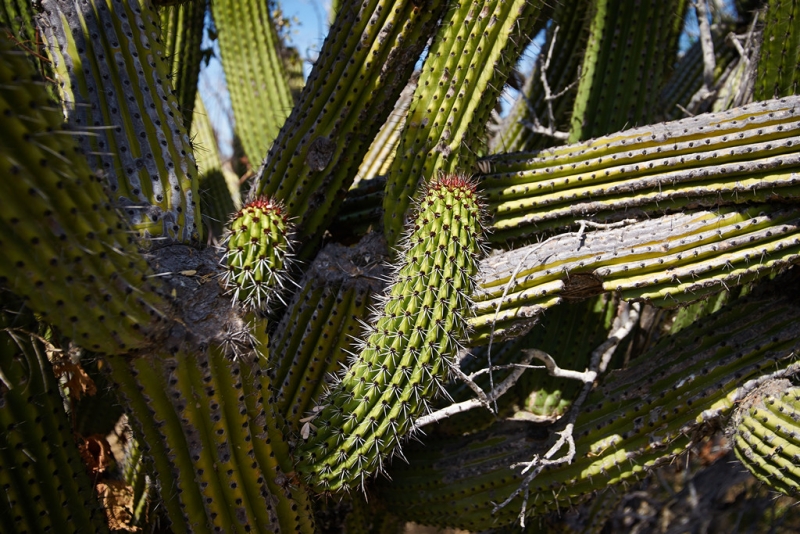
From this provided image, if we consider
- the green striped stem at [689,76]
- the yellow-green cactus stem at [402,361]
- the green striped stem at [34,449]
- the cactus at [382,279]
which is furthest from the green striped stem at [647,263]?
the green striped stem at [689,76]

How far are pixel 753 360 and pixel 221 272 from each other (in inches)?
77.1

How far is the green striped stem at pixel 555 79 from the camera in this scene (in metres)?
3.76

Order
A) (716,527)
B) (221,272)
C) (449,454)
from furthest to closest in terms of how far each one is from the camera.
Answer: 1. (716,527)
2. (449,454)
3. (221,272)

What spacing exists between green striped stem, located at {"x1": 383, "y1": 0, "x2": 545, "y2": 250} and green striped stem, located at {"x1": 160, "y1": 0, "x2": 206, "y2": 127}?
1549 mm

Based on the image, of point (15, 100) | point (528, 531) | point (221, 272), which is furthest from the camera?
point (528, 531)

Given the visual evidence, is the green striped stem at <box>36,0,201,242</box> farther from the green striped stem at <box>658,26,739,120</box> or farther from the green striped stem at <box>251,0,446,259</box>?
the green striped stem at <box>658,26,739,120</box>

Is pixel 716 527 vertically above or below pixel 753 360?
below

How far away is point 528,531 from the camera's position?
3.26 metres

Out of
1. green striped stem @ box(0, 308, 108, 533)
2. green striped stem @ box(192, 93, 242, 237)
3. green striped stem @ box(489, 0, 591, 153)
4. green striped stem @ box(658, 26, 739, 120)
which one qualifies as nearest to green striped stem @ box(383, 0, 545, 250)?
green striped stem @ box(489, 0, 591, 153)

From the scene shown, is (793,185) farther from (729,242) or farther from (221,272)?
(221,272)

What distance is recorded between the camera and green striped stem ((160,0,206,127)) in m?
3.60

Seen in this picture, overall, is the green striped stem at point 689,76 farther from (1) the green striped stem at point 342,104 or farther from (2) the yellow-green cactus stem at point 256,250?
(2) the yellow-green cactus stem at point 256,250

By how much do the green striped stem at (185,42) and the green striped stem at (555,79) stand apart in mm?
1881

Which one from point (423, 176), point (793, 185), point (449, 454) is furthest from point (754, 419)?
point (423, 176)
